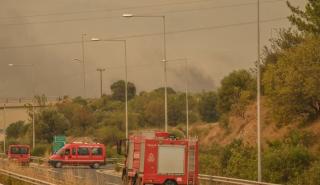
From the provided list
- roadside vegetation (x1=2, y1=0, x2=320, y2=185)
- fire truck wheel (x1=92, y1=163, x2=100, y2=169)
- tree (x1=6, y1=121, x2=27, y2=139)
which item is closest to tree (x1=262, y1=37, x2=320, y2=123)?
roadside vegetation (x1=2, y1=0, x2=320, y2=185)

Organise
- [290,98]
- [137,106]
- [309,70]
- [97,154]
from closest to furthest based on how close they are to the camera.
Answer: [309,70], [290,98], [97,154], [137,106]

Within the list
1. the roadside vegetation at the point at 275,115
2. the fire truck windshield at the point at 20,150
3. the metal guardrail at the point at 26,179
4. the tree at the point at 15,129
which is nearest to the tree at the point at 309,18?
the roadside vegetation at the point at 275,115

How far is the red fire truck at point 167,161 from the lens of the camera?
31938 millimetres

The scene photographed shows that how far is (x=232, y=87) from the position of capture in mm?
82188

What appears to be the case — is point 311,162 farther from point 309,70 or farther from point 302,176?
point 309,70

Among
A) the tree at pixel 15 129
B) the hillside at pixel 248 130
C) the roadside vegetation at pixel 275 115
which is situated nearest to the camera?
the roadside vegetation at pixel 275 115

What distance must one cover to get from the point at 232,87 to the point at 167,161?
50739 mm

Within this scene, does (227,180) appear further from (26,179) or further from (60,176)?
(26,179)

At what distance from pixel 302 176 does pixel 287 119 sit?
18042 millimetres

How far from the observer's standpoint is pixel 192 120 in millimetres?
124625

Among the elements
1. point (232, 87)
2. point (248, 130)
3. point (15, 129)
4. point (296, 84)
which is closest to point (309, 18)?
point (296, 84)

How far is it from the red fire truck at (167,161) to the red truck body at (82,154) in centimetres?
3301

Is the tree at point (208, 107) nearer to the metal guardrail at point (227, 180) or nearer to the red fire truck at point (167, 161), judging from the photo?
the metal guardrail at point (227, 180)

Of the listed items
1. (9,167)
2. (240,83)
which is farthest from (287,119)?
(240,83)
